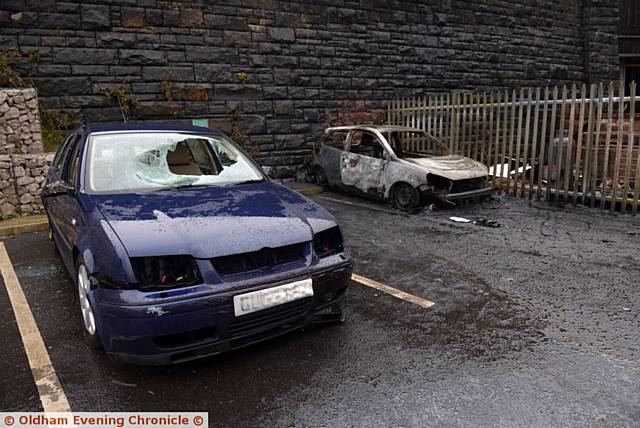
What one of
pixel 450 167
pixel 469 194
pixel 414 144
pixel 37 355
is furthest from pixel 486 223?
pixel 37 355

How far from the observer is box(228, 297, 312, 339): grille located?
2.68 meters

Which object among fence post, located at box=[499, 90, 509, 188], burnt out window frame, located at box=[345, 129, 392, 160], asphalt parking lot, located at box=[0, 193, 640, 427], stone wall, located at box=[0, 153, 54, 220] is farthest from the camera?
fence post, located at box=[499, 90, 509, 188]

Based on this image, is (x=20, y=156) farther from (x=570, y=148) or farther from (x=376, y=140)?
(x=570, y=148)

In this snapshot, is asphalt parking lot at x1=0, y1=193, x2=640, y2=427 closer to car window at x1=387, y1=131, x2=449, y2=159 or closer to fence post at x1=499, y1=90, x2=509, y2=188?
car window at x1=387, y1=131, x2=449, y2=159

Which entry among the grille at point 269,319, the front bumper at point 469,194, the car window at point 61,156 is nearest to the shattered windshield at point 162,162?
the car window at point 61,156

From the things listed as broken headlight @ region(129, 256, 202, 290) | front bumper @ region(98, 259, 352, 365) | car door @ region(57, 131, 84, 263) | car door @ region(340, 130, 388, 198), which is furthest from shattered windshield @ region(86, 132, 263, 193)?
car door @ region(340, 130, 388, 198)

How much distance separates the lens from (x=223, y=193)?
139 inches

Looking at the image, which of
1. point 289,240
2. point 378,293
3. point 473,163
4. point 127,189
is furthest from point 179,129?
point 473,163

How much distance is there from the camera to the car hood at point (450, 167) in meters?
7.26

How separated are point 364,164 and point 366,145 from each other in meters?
0.43

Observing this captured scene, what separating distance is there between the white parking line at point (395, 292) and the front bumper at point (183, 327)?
4.69ft

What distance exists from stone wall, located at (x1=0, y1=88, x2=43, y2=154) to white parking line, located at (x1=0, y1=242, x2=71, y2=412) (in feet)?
11.1

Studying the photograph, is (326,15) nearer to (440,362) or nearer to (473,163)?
(473,163)

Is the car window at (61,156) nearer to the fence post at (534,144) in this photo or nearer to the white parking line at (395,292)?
the white parking line at (395,292)
